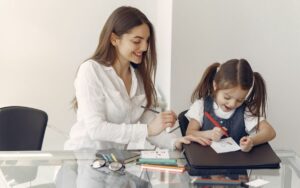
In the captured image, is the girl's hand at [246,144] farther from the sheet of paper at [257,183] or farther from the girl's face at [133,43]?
the girl's face at [133,43]

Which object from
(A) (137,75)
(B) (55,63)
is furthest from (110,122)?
(B) (55,63)

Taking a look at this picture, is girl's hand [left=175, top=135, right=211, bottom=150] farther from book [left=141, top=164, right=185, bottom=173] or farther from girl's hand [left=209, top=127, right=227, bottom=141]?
book [left=141, top=164, right=185, bottom=173]

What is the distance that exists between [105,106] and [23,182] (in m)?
0.53

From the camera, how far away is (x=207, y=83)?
2051 millimetres

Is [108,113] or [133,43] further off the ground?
[133,43]

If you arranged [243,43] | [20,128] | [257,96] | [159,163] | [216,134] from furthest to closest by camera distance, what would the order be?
[243,43] → [20,128] → [257,96] → [216,134] → [159,163]

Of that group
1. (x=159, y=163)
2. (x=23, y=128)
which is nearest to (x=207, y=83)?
(x=159, y=163)

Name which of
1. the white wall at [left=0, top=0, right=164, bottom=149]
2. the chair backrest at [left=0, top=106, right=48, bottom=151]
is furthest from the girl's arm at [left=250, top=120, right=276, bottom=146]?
the white wall at [left=0, top=0, right=164, bottom=149]

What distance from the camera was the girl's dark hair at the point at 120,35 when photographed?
1.98 metres

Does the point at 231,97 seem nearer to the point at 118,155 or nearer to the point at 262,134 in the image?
the point at 262,134

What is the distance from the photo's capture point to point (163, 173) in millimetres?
1721

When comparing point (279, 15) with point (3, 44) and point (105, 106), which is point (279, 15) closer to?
point (105, 106)

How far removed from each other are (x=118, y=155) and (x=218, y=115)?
1.69 ft

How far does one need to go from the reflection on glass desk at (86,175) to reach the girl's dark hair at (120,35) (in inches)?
16.8
